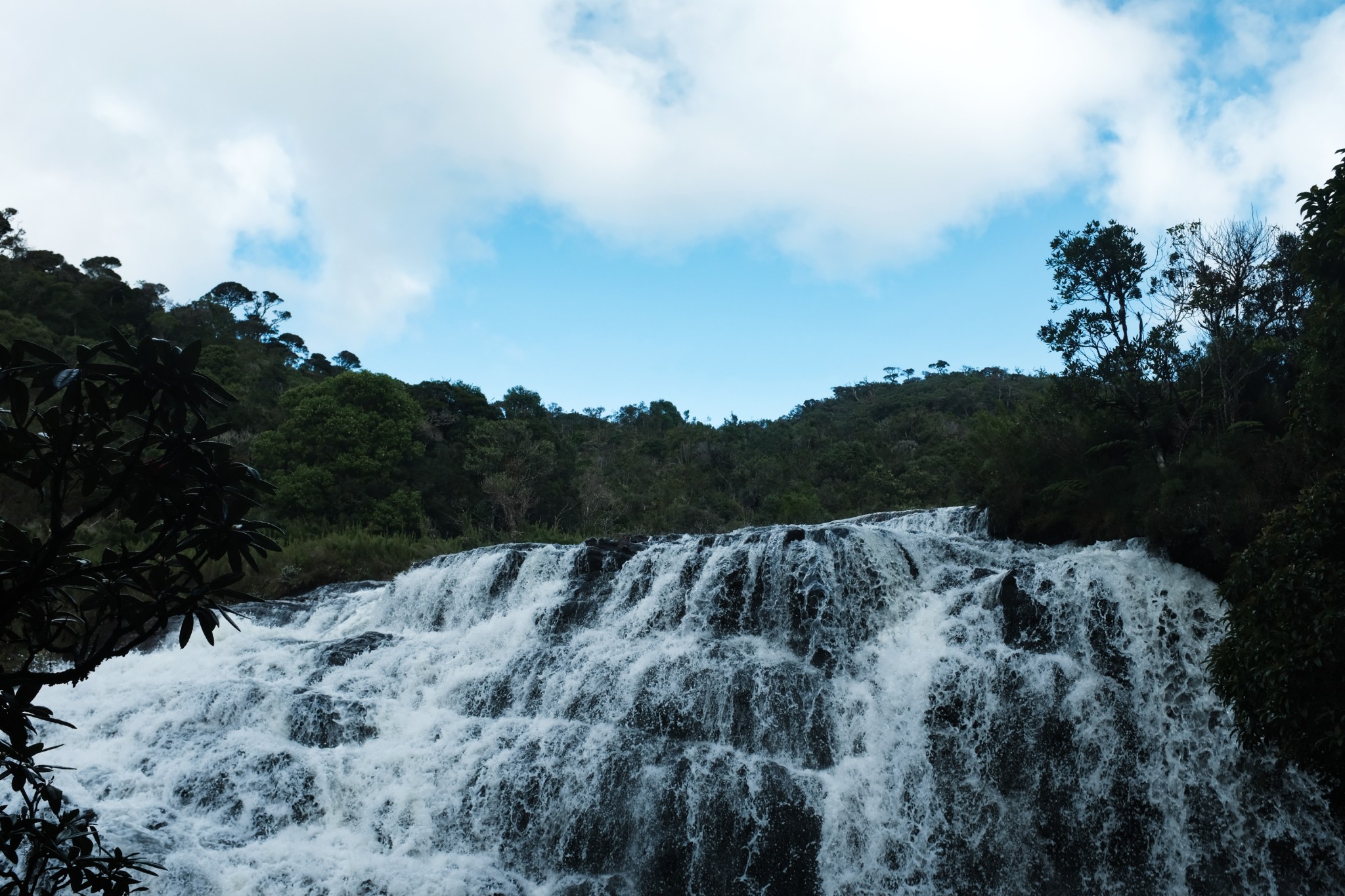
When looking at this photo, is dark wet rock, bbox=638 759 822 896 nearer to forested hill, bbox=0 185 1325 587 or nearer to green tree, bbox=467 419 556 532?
forested hill, bbox=0 185 1325 587

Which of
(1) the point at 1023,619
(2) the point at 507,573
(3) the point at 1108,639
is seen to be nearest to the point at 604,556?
(2) the point at 507,573

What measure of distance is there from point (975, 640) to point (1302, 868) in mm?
3923

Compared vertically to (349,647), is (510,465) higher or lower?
higher

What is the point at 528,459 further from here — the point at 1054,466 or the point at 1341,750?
the point at 1341,750

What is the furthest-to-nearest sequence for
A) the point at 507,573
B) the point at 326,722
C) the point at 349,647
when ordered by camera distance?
1. the point at 507,573
2. the point at 349,647
3. the point at 326,722

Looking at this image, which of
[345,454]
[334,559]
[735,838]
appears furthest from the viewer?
[345,454]

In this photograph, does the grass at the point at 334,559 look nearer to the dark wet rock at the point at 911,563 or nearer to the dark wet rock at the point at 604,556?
the dark wet rock at the point at 604,556

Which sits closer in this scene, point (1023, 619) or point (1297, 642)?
point (1297, 642)

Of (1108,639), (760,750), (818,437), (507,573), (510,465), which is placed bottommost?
(760,750)

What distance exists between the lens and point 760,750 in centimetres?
1036

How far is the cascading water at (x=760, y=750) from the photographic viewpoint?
8.77 meters

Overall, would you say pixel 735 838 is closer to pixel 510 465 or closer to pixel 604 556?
pixel 604 556

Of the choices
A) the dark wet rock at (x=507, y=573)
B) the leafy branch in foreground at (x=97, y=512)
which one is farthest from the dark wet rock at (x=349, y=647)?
the leafy branch in foreground at (x=97, y=512)

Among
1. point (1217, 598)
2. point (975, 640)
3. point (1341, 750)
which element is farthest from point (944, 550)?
point (1341, 750)
